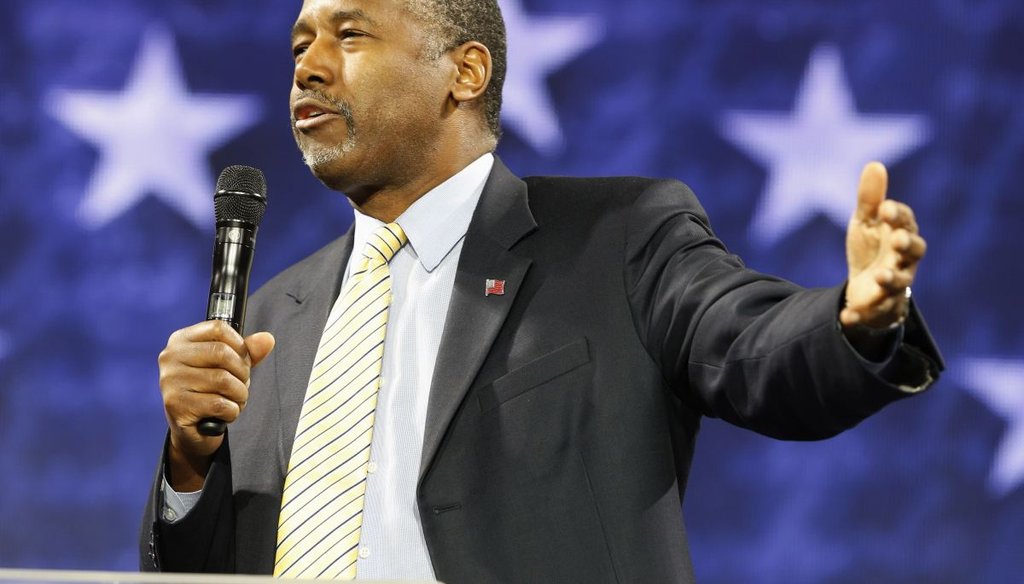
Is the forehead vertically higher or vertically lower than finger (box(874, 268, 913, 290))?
higher

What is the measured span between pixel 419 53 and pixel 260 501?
2.38 feet

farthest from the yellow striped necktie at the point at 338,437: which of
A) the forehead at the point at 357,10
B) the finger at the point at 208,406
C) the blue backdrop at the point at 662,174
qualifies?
the blue backdrop at the point at 662,174

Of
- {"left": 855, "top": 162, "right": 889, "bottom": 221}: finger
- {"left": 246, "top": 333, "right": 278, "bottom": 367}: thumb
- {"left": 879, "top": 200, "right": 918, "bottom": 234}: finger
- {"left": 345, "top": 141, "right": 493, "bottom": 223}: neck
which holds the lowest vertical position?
{"left": 246, "top": 333, "right": 278, "bottom": 367}: thumb

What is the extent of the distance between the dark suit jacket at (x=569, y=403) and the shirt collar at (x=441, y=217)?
0.05 meters

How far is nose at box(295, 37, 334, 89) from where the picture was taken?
1942mm

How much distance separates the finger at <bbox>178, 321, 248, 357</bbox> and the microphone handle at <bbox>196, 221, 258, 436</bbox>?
0.10 ft

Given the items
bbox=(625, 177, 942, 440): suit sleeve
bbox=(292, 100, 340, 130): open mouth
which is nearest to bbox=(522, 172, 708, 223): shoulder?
bbox=(625, 177, 942, 440): suit sleeve

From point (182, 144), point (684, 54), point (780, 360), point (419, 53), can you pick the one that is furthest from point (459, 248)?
point (182, 144)

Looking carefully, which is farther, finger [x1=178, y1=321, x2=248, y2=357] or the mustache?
the mustache

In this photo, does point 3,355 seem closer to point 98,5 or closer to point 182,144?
Result: point 182,144

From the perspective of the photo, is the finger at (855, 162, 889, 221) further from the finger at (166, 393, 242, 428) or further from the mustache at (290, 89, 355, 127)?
the mustache at (290, 89, 355, 127)

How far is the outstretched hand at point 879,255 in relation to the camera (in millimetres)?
1196

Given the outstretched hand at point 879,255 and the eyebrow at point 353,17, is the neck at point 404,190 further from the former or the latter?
the outstretched hand at point 879,255

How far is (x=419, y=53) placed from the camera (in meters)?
2.02
